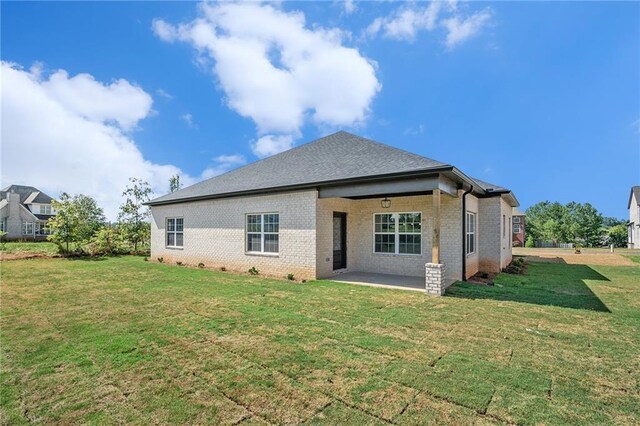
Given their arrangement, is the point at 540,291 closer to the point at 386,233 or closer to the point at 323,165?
the point at 386,233

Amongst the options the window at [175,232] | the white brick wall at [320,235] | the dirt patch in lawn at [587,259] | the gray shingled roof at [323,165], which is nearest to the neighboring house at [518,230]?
the dirt patch in lawn at [587,259]

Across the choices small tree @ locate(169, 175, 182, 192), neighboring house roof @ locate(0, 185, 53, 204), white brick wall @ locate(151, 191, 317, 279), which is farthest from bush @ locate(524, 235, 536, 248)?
neighboring house roof @ locate(0, 185, 53, 204)

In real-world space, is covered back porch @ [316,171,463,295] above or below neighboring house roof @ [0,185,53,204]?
below

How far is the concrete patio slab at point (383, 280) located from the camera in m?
8.69

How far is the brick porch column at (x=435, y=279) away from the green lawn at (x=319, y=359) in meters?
0.45

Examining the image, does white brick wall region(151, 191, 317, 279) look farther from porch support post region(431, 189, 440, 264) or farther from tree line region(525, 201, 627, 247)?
tree line region(525, 201, 627, 247)

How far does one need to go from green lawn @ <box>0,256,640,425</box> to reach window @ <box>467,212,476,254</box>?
3.71 m

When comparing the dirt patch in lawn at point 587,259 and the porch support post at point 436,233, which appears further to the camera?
the dirt patch in lawn at point 587,259

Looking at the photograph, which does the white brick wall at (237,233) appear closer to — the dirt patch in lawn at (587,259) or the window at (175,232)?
the window at (175,232)

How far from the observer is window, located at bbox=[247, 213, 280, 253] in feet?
36.1

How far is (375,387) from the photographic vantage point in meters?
3.12

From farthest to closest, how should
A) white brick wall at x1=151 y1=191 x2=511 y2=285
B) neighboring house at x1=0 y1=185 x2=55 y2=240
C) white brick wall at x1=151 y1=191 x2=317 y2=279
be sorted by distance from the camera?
1. neighboring house at x1=0 y1=185 x2=55 y2=240
2. white brick wall at x1=151 y1=191 x2=317 y2=279
3. white brick wall at x1=151 y1=191 x2=511 y2=285

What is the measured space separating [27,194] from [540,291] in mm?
55093

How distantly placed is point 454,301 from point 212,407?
5924 mm
